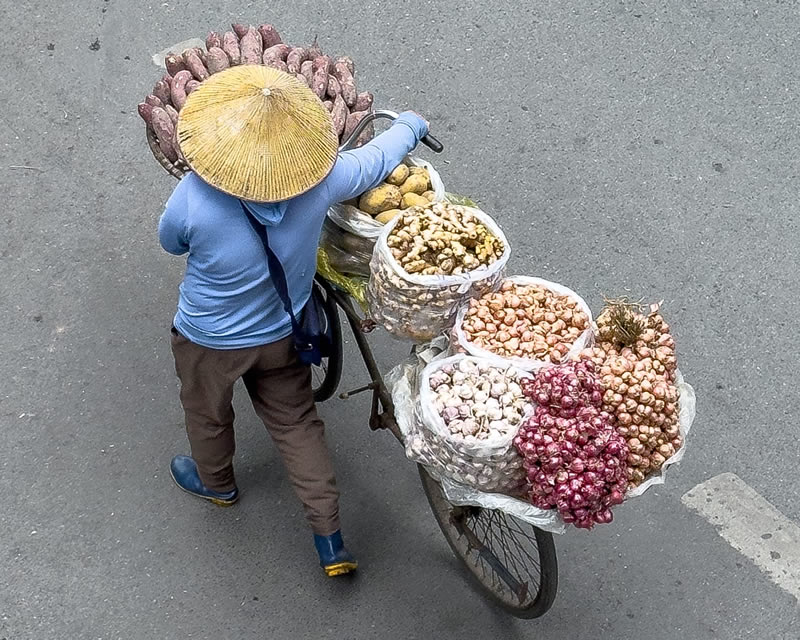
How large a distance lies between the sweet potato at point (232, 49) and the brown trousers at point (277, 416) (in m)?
1.03

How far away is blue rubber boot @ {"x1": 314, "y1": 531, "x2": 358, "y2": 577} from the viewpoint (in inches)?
131

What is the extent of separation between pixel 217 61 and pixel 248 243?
1.02 m

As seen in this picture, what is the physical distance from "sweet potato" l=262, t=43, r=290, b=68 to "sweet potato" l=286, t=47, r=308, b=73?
0.08 ft

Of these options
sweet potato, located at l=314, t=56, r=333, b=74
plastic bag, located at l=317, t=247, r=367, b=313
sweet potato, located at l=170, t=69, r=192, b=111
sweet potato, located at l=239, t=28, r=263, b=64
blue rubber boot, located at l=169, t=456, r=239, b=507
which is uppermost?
sweet potato, located at l=314, t=56, r=333, b=74

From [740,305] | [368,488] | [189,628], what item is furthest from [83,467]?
[740,305]

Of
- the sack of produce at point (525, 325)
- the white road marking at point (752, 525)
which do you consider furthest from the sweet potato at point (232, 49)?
the white road marking at point (752, 525)

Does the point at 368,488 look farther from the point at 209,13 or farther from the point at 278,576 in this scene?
the point at 209,13

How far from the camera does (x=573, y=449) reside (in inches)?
91.4

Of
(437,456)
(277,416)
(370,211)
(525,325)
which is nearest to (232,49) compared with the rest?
(370,211)

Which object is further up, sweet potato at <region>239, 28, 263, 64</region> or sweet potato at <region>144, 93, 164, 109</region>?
sweet potato at <region>239, 28, 263, 64</region>

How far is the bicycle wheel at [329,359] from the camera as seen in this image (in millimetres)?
3398

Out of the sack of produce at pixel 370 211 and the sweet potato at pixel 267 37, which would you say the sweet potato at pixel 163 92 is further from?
the sack of produce at pixel 370 211

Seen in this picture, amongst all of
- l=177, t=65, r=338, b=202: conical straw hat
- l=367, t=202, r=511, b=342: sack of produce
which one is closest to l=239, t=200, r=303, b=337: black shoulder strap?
l=177, t=65, r=338, b=202: conical straw hat

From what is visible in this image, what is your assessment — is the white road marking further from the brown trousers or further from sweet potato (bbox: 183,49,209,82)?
sweet potato (bbox: 183,49,209,82)
